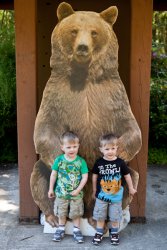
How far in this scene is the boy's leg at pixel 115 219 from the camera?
3.27m

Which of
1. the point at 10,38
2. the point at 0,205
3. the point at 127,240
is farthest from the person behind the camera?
the point at 10,38

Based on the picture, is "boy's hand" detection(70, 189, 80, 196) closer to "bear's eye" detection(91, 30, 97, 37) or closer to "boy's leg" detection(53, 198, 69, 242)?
"boy's leg" detection(53, 198, 69, 242)

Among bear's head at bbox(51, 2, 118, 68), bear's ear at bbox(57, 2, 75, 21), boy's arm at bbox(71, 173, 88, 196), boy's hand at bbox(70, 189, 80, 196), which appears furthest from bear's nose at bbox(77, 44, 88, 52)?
boy's hand at bbox(70, 189, 80, 196)

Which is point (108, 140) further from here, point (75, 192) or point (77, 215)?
point (77, 215)

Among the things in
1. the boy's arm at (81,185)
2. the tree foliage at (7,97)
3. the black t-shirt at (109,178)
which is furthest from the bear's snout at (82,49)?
the tree foliage at (7,97)

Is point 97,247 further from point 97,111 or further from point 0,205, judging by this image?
point 0,205

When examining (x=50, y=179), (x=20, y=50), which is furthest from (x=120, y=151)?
(x=20, y=50)

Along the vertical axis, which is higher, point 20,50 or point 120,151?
point 20,50

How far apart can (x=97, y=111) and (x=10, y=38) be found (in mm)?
3908

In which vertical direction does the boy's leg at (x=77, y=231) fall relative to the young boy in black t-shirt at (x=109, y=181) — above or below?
below

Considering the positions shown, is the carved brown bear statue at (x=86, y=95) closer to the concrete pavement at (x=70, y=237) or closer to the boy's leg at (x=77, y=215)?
the boy's leg at (x=77, y=215)

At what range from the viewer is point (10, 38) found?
6676 millimetres

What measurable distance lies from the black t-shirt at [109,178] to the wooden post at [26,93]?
81cm

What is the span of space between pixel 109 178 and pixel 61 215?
0.54 meters
